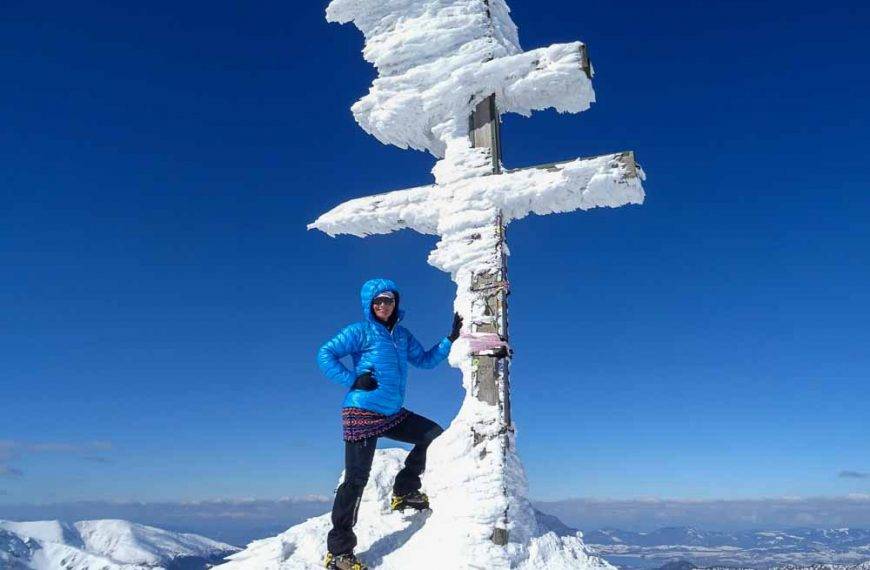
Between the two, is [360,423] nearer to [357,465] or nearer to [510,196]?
[357,465]

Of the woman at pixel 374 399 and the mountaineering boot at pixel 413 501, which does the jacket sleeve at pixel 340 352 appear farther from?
the mountaineering boot at pixel 413 501

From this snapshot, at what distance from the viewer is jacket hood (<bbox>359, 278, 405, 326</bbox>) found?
19.0ft

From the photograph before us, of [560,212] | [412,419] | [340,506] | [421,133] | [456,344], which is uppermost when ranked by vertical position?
[421,133]

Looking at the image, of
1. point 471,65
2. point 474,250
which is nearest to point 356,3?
point 471,65

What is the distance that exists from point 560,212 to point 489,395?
196 centimetres

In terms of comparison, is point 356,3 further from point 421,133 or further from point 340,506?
point 340,506

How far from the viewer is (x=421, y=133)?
21.4 ft

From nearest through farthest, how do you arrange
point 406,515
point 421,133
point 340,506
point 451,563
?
point 451,563 → point 340,506 → point 406,515 → point 421,133

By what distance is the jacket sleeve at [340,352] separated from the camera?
5332mm

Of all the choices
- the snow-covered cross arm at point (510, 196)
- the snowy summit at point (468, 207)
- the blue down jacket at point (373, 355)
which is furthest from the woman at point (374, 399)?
the snow-covered cross arm at point (510, 196)

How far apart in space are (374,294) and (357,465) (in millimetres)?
1638

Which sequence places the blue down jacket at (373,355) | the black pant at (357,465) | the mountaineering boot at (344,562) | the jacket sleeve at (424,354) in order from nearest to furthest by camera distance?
the mountaineering boot at (344,562) → the black pant at (357,465) → the blue down jacket at (373,355) → the jacket sleeve at (424,354)

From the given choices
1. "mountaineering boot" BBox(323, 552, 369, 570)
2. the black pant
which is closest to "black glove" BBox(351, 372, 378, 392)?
the black pant

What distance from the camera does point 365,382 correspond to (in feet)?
17.9
